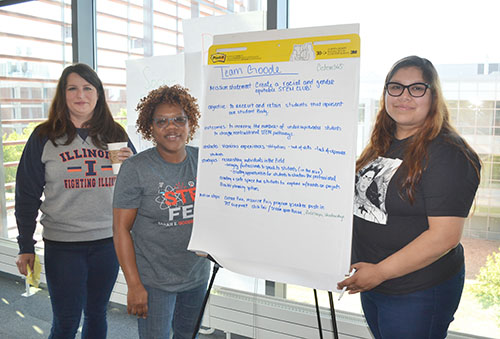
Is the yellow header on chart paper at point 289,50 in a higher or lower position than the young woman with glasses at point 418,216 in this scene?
higher

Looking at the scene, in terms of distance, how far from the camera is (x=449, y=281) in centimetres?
129

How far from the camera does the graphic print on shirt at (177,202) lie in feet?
4.84

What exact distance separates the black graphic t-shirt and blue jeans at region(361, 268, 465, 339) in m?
0.03

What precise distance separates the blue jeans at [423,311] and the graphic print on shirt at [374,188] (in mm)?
Result: 264

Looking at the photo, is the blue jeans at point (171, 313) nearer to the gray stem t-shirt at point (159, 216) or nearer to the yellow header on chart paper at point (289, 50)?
the gray stem t-shirt at point (159, 216)

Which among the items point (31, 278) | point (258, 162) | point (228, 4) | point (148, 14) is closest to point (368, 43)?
point (228, 4)

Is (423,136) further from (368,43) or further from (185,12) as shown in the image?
(185,12)

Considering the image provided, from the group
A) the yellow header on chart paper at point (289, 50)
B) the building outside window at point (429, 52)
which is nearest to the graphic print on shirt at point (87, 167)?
the yellow header on chart paper at point (289, 50)

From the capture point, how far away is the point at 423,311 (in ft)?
4.17

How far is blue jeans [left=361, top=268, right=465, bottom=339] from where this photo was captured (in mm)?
1271

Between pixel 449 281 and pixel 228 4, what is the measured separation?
1960 mm

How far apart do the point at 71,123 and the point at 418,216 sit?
1.54m

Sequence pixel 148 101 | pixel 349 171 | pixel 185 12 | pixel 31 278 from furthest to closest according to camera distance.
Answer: pixel 185 12, pixel 31 278, pixel 148 101, pixel 349 171

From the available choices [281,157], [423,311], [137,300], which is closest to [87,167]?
[137,300]
